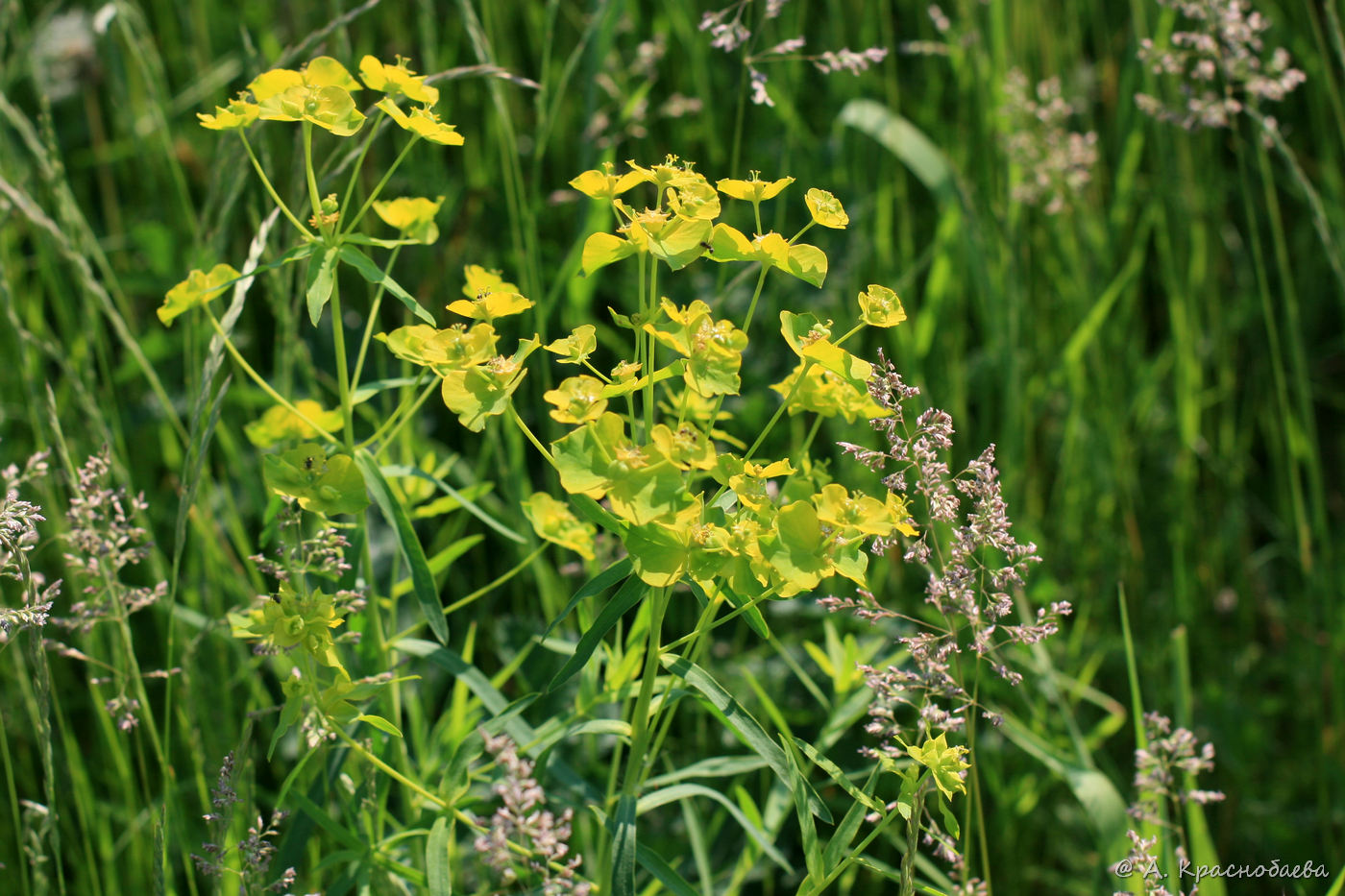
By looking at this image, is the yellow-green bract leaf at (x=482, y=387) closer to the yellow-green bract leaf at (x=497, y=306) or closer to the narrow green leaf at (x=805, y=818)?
the yellow-green bract leaf at (x=497, y=306)

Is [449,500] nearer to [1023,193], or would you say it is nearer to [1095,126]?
[1023,193]

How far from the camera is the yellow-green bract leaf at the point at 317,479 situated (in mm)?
1024

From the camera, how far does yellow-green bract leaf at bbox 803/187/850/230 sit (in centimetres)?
100

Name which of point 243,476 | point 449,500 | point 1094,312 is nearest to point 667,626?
point 449,500

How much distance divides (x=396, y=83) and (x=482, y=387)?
340 millimetres

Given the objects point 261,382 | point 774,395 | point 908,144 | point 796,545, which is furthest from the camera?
point 774,395

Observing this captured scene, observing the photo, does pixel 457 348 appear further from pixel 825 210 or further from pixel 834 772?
pixel 834 772

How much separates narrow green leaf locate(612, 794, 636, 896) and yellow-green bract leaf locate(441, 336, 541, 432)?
385 mm

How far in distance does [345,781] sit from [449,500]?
320 millimetres

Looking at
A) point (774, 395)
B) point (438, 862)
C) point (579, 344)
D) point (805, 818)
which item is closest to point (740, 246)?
point (579, 344)

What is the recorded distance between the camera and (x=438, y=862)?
1.00 m

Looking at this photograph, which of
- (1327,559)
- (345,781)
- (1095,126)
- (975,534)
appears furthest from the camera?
(1095,126)

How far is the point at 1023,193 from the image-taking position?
1.84 metres

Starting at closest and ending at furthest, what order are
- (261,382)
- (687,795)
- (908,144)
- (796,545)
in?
(796,545) < (261,382) < (687,795) < (908,144)
